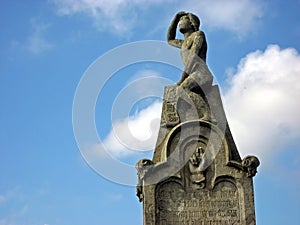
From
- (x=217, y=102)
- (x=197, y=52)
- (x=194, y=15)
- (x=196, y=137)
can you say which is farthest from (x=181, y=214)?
(x=194, y=15)

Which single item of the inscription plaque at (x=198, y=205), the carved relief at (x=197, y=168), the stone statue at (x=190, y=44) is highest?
the stone statue at (x=190, y=44)

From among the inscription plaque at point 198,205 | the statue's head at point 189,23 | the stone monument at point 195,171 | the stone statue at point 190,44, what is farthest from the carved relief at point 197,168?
the statue's head at point 189,23

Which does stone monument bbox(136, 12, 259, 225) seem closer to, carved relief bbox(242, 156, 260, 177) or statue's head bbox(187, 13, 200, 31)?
carved relief bbox(242, 156, 260, 177)

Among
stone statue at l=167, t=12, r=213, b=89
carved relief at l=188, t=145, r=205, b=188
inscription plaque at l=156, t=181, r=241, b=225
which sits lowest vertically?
inscription plaque at l=156, t=181, r=241, b=225

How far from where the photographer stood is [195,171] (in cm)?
1296

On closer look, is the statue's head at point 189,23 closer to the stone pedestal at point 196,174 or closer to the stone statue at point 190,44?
the stone statue at point 190,44

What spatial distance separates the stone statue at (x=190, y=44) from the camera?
14.0 m

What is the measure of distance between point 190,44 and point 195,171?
10.6 ft

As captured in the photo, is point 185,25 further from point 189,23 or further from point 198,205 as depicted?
point 198,205

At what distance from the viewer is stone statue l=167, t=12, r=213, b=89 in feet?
45.9

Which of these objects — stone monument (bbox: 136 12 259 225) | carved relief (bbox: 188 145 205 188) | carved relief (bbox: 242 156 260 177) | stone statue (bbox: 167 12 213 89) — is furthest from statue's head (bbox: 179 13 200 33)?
carved relief (bbox: 242 156 260 177)

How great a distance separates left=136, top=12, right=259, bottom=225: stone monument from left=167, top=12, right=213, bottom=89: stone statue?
61cm

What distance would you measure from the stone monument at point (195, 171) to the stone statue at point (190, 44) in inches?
24.0

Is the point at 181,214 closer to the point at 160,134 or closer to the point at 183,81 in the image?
the point at 160,134
